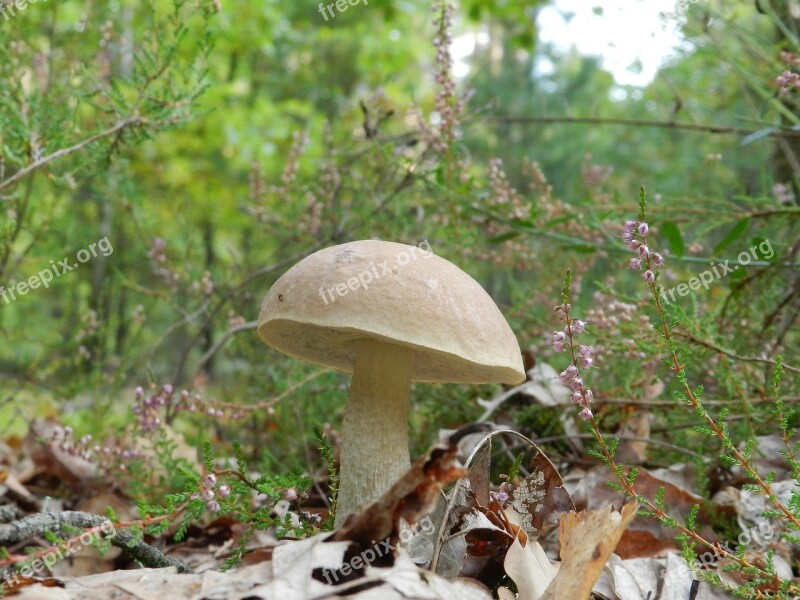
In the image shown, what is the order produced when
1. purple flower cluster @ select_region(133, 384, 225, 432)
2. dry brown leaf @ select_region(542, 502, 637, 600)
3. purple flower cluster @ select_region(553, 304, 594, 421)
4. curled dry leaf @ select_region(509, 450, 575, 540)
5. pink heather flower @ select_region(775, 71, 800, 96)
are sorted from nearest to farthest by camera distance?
dry brown leaf @ select_region(542, 502, 637, 600), purple flower cluster @ select_region(553, 304, 594, 421), curled dry leaf @ select_region(509, 450, 575, 540), pink heather flower @ select_region(775, 71, 800, 96), purple flower cluster @ select_region(133, 384, 225, 432)

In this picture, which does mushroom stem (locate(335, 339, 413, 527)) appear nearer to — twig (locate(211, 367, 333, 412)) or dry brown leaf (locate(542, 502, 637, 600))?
dry brown leaf (locate(542, 502, 637, 600))

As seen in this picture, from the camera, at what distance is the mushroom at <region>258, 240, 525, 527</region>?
1352mm

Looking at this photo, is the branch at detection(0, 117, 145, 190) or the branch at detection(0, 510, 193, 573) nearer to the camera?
the branch at detection(0, 510, 193, 573)

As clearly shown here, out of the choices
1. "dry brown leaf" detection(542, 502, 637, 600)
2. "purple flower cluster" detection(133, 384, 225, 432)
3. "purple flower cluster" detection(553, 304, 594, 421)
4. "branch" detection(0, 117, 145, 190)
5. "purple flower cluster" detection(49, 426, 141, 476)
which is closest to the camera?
"dry brown leaf" detection(542, 502, 637, 600)

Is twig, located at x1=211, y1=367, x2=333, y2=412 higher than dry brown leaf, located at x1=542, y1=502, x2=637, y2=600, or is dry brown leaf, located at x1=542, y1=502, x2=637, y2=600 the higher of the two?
twig, located at x1=211, y1=367, x2=333, y2=412

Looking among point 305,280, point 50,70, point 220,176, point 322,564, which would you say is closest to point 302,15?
point 220,176

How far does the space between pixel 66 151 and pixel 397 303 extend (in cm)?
128

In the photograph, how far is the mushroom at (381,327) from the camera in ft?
4.43

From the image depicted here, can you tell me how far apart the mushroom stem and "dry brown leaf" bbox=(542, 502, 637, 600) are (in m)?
0.50

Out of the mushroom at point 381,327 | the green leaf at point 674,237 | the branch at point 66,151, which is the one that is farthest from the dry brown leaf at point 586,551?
the branch at point 66,151

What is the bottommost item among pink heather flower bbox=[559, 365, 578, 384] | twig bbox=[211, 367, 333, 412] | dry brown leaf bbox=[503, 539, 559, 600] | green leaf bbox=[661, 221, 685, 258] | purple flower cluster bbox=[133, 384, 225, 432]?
dry brown leaf bbox=[503, 539, 559, 600]

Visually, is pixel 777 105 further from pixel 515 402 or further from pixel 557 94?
pixel 557 94

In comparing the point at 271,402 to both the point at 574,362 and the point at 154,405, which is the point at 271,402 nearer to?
the point at 154,405

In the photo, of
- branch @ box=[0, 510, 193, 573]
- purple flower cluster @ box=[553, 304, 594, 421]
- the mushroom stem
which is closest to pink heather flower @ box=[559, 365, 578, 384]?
purple flower cluster @ box=[553, 304, 594, 421]
